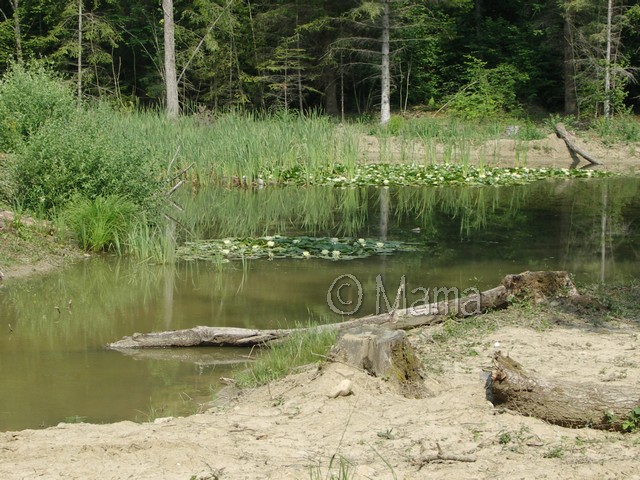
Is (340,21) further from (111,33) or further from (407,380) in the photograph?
(407,380)

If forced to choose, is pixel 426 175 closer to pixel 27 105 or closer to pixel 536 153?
pixel 536 153

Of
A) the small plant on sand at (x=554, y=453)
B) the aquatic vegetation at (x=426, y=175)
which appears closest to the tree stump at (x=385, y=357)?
the small plant on sand at (x=554, y=453)

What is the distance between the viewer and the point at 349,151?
19.9m

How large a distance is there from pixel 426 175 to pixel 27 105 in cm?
932

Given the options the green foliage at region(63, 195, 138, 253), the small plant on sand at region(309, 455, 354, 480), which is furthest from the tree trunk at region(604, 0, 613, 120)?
the small plant on sand at region(309, 455, 354, 480)

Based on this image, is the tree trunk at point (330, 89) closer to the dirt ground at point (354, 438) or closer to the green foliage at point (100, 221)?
the green foliage at point (100, 221)

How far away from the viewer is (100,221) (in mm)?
11688

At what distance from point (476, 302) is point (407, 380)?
2.13 m

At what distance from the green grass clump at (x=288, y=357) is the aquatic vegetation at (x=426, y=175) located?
12483mm

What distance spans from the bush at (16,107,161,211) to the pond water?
4.33 feet

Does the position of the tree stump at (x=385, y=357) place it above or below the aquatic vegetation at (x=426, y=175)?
below

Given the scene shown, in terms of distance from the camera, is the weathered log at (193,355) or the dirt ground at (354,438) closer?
the dirt ground at (354,438)

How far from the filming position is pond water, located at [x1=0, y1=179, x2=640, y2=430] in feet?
22.2

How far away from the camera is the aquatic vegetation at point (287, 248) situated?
38.0 ft
